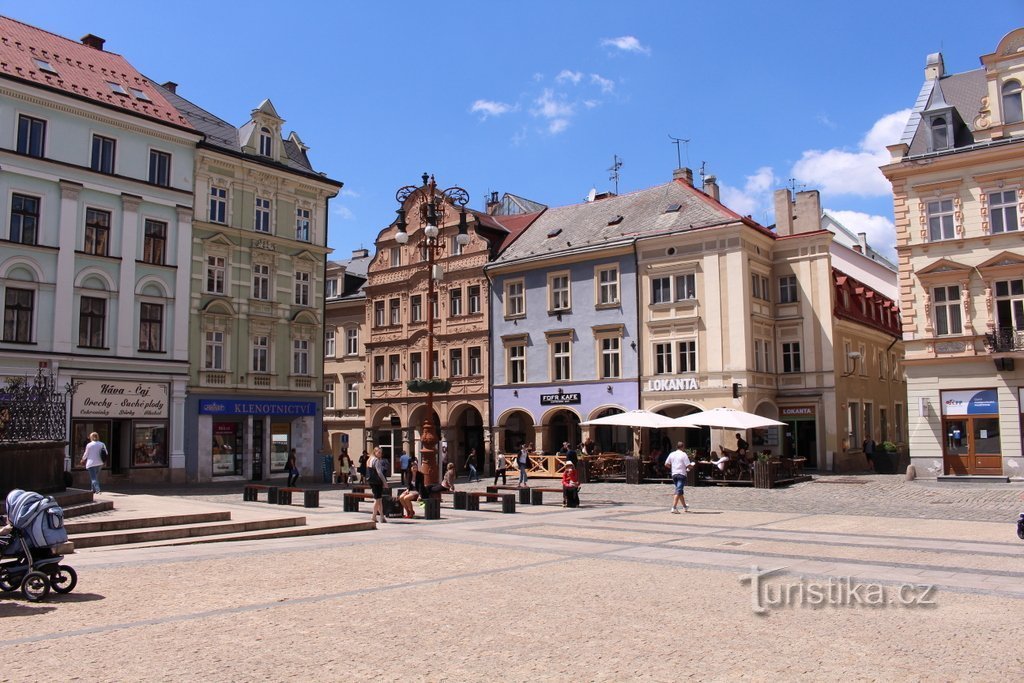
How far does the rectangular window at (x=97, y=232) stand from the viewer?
3097 cm

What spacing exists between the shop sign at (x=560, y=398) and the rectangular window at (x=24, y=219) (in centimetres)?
2219

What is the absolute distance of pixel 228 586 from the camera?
10.0m

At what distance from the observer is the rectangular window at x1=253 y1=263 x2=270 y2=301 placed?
1448 inches

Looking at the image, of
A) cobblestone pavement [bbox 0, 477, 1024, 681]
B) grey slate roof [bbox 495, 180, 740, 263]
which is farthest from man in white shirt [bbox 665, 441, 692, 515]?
grey slate roof [bbox 495, 180, 740, 263]

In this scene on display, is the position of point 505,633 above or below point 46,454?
below

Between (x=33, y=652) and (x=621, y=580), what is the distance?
6.52 metres

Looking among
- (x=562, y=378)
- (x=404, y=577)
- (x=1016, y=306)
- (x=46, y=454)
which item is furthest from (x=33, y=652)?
(x=562, y=378)

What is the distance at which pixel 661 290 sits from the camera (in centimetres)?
3762

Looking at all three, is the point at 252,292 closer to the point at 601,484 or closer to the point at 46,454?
the point at 601,484

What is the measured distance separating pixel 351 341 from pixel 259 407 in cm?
1401

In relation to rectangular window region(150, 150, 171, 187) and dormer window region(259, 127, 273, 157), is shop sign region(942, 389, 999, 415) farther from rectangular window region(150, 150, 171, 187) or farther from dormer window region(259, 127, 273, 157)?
rectangular window region(150, 150, 171, 187)

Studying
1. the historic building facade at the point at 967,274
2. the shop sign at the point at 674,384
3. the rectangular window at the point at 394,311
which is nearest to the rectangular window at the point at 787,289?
the shop sign at the point at 674,384

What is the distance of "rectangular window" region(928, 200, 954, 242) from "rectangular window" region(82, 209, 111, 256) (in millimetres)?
30440

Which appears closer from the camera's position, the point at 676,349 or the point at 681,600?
the point at 681,600
